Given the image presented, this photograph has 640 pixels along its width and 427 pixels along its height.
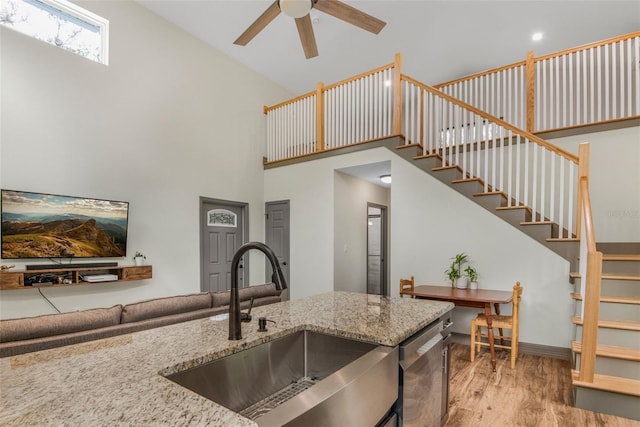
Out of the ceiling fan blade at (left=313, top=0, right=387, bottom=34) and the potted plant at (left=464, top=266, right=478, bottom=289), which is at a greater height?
the ceiling fan blade at (left=313, top=0, right=387, bottom=34)

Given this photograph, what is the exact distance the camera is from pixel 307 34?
11.1 feet

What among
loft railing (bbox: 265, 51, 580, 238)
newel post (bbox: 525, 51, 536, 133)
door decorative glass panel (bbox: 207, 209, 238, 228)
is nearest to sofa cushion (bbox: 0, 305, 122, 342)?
door decorative glass panel (bbox: 207, 209, 238, 228)

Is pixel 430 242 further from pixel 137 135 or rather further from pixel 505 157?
pixel 137 135

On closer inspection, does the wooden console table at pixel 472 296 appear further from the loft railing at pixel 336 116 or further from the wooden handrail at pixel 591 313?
the loft railing at pixel 336 116

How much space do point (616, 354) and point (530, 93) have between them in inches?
136

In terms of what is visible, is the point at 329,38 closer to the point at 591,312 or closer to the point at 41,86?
the point at 41,86

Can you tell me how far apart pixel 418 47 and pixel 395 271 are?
3.85m

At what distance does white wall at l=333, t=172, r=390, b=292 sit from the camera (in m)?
5.74

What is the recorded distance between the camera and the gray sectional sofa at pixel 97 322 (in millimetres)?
1955

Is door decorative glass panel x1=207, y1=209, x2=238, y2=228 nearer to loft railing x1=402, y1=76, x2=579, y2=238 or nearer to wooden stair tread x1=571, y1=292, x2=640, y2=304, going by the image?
loft railing x1=402, y1=76, x2=579, y2=238

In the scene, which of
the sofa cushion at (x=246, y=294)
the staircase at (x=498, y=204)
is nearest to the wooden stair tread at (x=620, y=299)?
the staircase at (x=498, y=204)

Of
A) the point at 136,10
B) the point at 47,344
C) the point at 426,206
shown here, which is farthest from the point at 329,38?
the point at 47,344

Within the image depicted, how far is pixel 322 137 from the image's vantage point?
19.1 ft

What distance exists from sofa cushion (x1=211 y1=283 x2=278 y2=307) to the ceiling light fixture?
7.85ft
